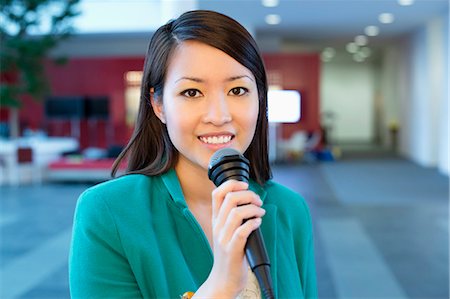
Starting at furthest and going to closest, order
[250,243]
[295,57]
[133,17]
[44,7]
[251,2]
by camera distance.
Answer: [295,57] → [133,17] → [251,2] → [44,7] → [250,243]

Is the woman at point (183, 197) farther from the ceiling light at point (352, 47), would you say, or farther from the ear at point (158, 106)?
the ceiling light at point (352, 47)

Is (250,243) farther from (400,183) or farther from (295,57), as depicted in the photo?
(295,57)

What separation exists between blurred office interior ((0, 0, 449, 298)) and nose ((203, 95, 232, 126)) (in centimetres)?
334

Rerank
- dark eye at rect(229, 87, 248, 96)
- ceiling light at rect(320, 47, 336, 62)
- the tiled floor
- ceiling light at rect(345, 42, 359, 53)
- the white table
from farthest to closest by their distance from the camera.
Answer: ceiling light at rect(320, 47, 336, 62) < ceiling light at rect(345, 42, 359, 53) < the white table < the tiled floor < dark eye at rect(229, 87, 248, 96)

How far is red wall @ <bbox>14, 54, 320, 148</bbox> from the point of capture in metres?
17.1

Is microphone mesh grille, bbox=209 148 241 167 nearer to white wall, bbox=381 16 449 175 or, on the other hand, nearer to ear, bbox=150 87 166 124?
ear, bbox=150 87 166 124

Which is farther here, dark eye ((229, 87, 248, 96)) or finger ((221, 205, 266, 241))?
dark eye ((229, 87, 248, 96))

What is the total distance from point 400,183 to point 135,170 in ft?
36.1

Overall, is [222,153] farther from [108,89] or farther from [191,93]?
[108,89]

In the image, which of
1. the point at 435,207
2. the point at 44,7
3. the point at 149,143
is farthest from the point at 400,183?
the point at 149,143

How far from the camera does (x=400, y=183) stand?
11.5 meters

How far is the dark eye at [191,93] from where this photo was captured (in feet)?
3.31

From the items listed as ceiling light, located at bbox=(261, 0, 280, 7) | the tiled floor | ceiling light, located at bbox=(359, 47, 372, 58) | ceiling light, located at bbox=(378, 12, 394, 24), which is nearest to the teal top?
the tiled floor

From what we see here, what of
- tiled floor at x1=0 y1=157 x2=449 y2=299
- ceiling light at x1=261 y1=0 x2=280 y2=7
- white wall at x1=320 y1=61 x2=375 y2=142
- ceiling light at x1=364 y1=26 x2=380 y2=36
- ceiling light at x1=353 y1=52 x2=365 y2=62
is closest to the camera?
tiled floor at x1=0 y1=157 x2=449 y2=299
